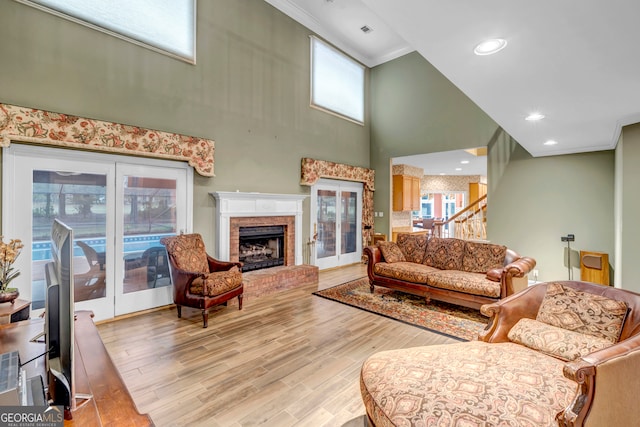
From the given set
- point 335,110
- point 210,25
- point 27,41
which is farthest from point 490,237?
point 27,41

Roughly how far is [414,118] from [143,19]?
537cm

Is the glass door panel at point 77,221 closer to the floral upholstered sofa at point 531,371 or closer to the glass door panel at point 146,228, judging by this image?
the glass door panel at point 146,228

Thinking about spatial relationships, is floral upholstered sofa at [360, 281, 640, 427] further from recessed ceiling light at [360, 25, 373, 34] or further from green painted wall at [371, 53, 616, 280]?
recessed ceiling light at [360, 25, 373, 34]

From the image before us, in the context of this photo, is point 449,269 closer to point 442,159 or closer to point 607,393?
point 607,393

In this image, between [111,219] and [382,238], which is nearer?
[111,219]

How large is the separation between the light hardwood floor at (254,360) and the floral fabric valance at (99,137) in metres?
2.09

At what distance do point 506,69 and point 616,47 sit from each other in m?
0.56

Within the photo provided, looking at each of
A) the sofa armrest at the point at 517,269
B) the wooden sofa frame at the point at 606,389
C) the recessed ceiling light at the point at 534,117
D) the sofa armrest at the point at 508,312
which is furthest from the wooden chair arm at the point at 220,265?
the recessed ceiling light at the point at 534,117

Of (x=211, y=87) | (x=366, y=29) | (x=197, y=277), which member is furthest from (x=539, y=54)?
(x=366, y=29)

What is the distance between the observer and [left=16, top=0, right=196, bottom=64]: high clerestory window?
10.6 feet

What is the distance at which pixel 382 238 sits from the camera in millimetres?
7238

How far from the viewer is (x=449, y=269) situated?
4.41 meters

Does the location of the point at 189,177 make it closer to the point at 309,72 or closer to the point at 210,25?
the point at 210,25

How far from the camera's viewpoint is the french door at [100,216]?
9.78 ft
